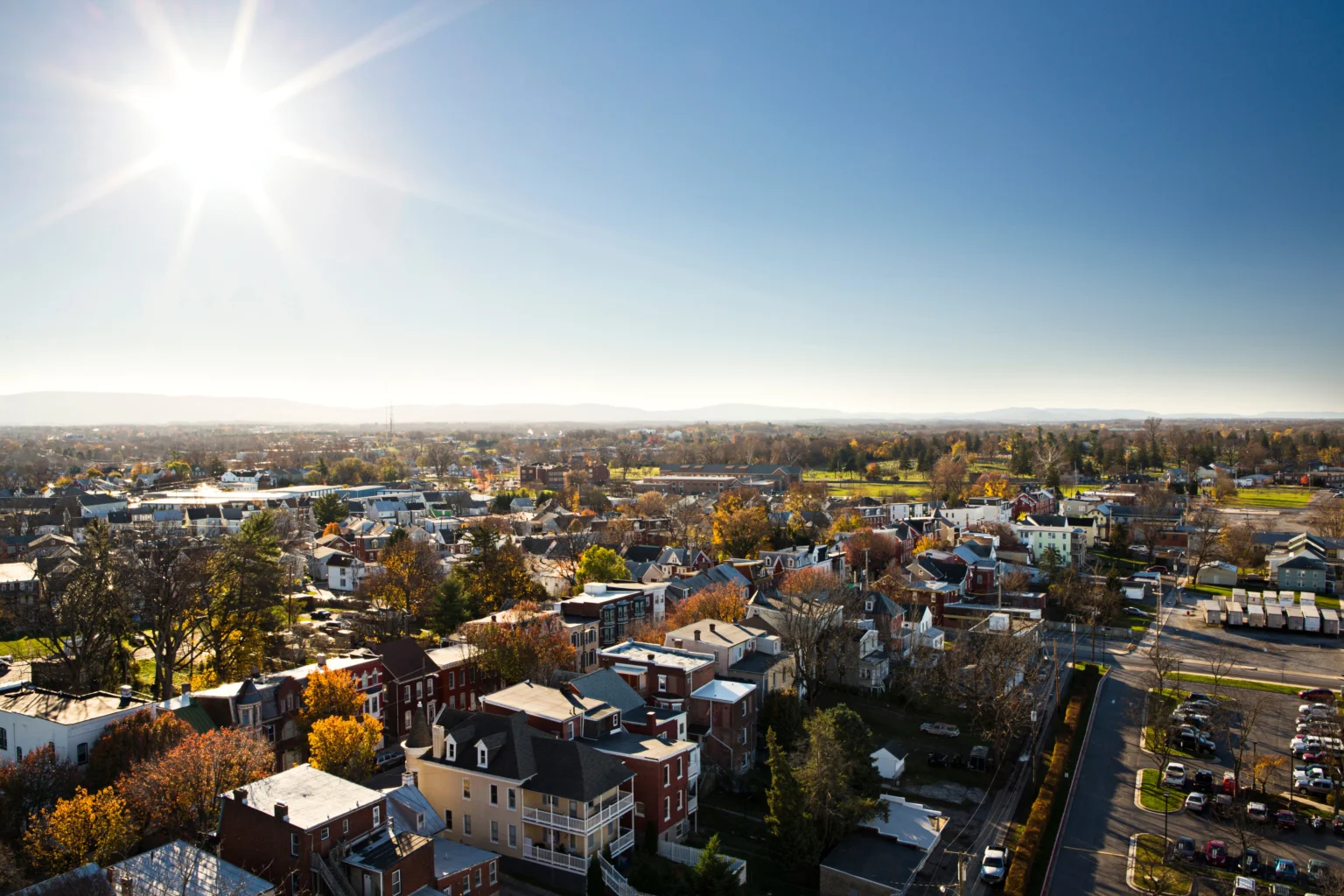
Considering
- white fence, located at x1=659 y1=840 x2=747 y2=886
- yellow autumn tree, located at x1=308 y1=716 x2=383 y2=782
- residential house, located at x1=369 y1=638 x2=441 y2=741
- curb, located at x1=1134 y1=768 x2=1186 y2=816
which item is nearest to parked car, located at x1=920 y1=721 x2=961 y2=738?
curb, located at x1=1134 y1=768 x2=1186 y2=816

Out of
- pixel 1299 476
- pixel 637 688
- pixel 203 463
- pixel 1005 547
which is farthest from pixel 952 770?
pixel 203 463

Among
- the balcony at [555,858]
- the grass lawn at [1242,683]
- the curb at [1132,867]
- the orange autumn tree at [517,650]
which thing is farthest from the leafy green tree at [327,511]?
the curb at [1132,867]

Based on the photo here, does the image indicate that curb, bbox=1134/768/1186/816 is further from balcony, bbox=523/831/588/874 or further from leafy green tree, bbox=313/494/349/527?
leafy green tree, bbox=313/494/349/527

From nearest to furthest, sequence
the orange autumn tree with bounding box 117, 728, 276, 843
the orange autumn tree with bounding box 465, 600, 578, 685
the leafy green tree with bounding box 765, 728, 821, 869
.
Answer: the orange autumn tree with bounding box 117, 728, 276, 843
the leafy green tree with bounding box 765, 728, 821, 869
the orange autumn tree with bounding box 465, 600, 578, 685

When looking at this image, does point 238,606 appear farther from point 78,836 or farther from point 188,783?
point 78,836

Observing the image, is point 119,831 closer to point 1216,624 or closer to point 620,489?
point 1216,624

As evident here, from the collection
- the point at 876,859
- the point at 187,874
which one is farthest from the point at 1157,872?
the point at 187,874
